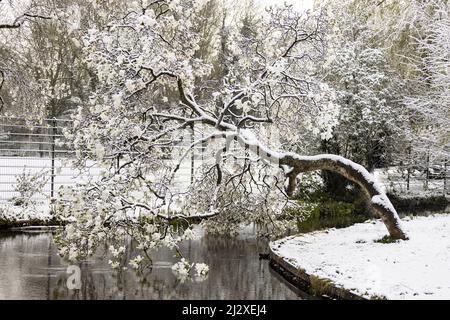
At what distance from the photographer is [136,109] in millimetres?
11086

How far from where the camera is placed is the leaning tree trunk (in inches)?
444

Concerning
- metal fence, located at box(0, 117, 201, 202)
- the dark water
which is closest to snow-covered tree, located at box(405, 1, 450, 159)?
metal fence, located at box(0, 117, 201, 202)

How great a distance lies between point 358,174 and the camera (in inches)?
451

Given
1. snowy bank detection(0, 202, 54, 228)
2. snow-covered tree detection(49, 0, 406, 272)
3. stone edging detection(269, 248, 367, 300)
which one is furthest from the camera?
snowy bank detection(0, 202, 54, 228)

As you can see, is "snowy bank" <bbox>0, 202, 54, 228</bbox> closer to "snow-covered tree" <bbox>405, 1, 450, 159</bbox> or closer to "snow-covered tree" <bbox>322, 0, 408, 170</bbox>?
"snow-covered tree" <bbox>322, 0, 408, 170</bbox>

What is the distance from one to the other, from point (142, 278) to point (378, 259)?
12.5ft

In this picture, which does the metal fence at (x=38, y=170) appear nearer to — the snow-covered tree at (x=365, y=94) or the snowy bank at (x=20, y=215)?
the snowy bank at (x=20, y=215)

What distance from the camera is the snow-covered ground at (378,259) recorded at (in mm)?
8188

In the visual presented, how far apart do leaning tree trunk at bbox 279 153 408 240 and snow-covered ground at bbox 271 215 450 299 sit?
0.44 m

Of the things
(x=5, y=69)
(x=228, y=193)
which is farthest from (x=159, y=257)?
(x=5, y=69)

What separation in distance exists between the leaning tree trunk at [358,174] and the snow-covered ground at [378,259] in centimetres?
44

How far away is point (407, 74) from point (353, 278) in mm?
12365

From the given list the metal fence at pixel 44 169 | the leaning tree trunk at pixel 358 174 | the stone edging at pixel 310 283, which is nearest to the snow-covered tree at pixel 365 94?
the metal fence at pixel 44 169

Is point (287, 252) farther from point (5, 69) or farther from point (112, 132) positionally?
point (5, 69)
